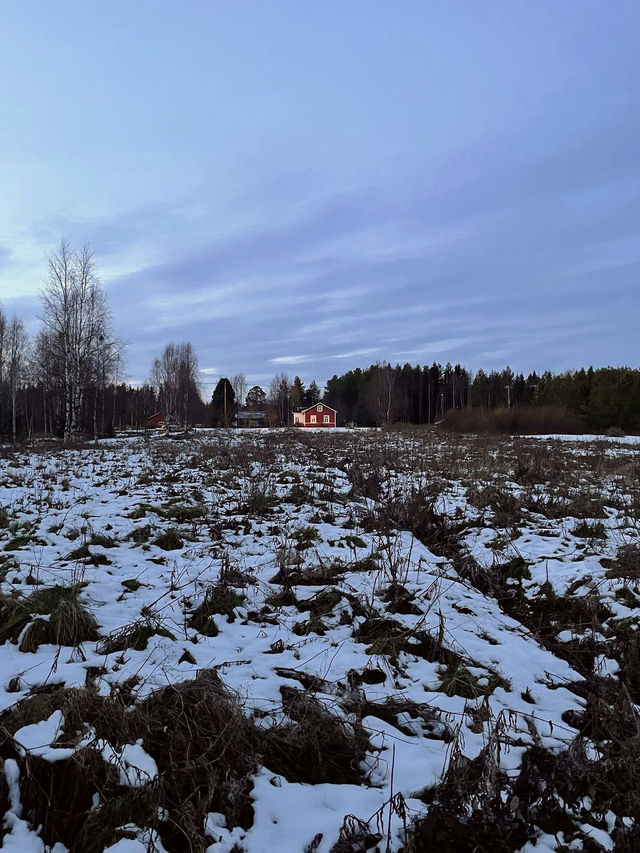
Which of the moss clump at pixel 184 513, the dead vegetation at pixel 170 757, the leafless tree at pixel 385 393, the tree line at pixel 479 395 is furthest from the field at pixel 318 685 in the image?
the leafless tree at pixel 385 393

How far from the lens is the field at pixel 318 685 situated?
2.19 metres

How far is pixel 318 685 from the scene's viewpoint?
3.16m

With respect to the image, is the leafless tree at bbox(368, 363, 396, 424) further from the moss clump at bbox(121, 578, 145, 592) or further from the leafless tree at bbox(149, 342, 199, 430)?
the moss clump at bbox(121, 578, 145, 592)

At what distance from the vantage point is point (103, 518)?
7301mm

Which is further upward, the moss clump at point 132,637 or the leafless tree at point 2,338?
the leafless tree at point 2,338

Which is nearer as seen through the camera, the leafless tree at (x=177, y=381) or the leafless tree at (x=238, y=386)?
the leafless tree at (x=177, y=381)

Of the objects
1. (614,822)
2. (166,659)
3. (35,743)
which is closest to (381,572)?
(166,659)

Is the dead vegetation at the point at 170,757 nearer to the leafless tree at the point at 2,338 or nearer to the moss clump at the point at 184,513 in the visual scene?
the moss clump at the point at 184,513

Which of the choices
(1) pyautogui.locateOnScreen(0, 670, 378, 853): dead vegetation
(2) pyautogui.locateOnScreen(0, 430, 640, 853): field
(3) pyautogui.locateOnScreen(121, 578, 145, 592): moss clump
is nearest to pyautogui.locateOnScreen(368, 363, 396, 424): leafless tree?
(2) pyautogui.locateOnScreen(0, 430, 640, 853): field

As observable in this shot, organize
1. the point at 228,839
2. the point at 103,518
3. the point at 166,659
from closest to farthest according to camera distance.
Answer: the point at 228,839 < the point at 166,659 < the point at 103,518

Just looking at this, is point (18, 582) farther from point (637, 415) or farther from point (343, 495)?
point (637, 415)

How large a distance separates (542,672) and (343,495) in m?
5.75

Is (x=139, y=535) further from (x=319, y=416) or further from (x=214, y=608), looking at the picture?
(x=319, y=416)

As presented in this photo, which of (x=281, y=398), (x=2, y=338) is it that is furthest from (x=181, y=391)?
(x=281, y=398)
